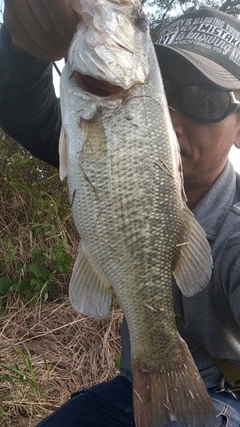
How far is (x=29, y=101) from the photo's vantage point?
89.7 inches

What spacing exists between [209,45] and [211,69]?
0.74 feet

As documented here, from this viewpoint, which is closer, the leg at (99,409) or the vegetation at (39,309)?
the leg at (99,409)

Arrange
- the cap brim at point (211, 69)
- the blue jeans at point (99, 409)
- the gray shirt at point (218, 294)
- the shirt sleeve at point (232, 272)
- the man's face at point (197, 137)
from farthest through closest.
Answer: the blue jeans at point (99, 409), the man's face at point (197, 137), the cap brim at point (211, 69), the gray shirt at point (218, 294), the shirt sleeve at point (232, 272)

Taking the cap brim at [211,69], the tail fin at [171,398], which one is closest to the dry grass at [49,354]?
the tail fin at [171,398]

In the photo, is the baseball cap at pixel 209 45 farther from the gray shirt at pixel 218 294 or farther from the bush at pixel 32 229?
the bush at pixel 32 229

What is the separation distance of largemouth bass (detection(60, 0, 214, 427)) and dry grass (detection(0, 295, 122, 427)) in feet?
5.52

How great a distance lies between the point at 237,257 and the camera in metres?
1.76

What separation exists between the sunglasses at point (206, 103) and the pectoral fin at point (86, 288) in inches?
39.0

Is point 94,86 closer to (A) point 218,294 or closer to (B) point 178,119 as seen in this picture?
(B) point 178,119

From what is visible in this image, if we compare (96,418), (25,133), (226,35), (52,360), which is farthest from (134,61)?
(52,360)

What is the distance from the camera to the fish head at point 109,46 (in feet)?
4.61

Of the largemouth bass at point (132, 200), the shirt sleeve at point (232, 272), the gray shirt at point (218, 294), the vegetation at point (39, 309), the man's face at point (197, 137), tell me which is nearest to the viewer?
the largemouth bass at point (132, 200)

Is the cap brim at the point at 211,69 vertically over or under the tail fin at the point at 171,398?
over

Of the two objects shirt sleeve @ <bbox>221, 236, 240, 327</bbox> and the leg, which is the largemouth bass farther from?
the leg
